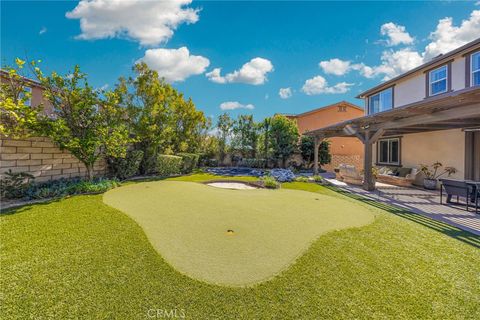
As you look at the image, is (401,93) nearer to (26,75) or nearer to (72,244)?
(72,244)

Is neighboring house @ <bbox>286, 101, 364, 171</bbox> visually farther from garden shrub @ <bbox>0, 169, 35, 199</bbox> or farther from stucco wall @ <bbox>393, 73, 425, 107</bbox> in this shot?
garden shrub @ <bbox>0, 169, 35, 199</bbox>

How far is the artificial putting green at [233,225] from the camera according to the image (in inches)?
148

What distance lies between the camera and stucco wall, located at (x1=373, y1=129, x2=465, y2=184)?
35.6 feet

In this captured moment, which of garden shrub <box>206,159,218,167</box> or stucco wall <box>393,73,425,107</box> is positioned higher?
stucco wall <box>393,73,425,107</box>

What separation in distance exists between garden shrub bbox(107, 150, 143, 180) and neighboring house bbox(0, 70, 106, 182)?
59.0 inches

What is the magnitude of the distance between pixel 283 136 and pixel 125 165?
1411cm

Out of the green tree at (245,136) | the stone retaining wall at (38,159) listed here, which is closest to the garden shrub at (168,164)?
the stone retaining wall at (38,159)

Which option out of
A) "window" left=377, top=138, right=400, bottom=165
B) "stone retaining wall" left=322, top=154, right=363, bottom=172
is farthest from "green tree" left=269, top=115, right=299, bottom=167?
"window" left=377, top=138, right=400, bottom=165

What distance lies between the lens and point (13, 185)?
788 cm

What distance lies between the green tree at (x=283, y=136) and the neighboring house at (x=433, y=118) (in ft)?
19.6

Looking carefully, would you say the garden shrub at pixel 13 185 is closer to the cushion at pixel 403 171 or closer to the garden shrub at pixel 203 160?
the garden shrub at pixel 203 160

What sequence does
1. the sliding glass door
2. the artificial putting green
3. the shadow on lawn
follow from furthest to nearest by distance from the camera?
the sliding glass door → the shadow on lawn → the artificial putting green

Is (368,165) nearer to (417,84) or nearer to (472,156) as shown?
(472,156)

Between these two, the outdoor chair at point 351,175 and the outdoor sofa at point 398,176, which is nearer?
the outdoor sofa at point 398,176
